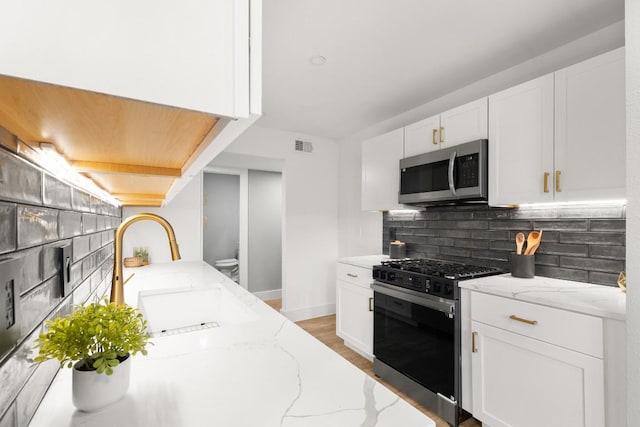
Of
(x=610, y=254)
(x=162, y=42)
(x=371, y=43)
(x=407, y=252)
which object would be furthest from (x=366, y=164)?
(x=162, y=42)

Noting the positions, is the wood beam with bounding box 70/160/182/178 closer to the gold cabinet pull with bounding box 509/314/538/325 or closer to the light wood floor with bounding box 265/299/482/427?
the gold cabinet pull with bounding box 509/314/538/325

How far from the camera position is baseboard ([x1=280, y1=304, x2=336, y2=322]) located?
13.2 ft

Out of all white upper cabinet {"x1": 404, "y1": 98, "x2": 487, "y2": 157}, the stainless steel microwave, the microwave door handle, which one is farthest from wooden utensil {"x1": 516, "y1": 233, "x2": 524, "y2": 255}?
white upper cabinet {"x1": 404, "y1": 98, "x2": 487, "y2": 157}

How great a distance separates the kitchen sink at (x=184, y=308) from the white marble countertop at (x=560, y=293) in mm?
1431

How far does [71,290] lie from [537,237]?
2.43 meters

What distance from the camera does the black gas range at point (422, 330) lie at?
1.99 m

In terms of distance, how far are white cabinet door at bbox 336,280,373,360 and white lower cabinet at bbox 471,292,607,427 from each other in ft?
3.26

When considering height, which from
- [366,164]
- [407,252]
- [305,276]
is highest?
[366,164]

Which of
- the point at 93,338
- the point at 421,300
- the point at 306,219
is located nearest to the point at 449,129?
the point at 421,300

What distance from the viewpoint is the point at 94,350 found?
1.99ft

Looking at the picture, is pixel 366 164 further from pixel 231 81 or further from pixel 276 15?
pixel 231 81

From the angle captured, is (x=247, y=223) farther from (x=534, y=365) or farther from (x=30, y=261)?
(x=30, y=261)

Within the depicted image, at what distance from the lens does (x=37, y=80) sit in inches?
13.0

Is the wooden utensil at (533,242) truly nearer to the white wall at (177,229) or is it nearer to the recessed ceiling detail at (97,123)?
the recessed ceiling detail at (97,123)
